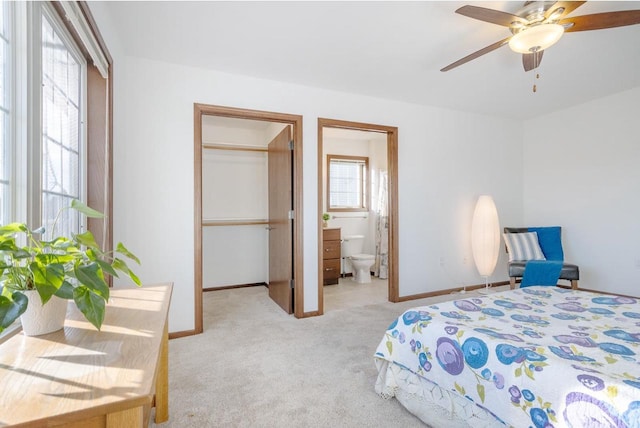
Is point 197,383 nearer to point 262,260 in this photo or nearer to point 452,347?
point 452,347

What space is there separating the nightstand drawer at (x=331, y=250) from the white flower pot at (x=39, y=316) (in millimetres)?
3882

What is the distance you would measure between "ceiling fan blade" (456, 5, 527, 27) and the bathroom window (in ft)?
12.1

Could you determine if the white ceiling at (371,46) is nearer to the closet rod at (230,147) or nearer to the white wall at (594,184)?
the white wall at (594,184)

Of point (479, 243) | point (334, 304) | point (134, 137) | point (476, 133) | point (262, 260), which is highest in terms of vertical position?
point (476, 133)

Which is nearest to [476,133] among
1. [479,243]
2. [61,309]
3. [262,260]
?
[479,243]

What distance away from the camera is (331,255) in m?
Result: 4.77

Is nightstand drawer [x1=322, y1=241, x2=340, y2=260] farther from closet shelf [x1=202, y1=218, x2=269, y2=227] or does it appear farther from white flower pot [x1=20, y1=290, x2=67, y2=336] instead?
white flower pot [x1=20, y1=290, x2=67, y2=336]

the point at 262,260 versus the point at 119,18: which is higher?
the point at 119,18

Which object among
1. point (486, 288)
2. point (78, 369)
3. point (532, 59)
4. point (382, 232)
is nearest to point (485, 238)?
point (486, 288)

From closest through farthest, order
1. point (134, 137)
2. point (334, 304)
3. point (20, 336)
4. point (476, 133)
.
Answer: point (20, 336), point (134, 137), point (334, 304), point (476, 133)

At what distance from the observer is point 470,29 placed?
223cm

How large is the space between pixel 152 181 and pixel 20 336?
1.93 meters

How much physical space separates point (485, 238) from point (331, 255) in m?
2.12

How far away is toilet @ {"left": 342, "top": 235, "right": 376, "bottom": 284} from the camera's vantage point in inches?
188
